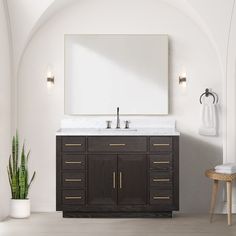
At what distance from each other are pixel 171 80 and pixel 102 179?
4.58ft

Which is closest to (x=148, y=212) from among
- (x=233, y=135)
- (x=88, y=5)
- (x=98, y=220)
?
(x=98, y=220)

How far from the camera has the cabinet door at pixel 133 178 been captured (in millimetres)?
6402

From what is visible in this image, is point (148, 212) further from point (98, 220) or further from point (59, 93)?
point (59, 93)

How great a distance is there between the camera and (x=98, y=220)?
249 inches

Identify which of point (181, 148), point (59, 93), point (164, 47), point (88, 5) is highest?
point (88, 5)

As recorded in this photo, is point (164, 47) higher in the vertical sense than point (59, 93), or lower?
higher

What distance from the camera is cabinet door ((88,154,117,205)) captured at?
21.0ft

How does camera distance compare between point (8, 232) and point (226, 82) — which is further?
point (226, 82)

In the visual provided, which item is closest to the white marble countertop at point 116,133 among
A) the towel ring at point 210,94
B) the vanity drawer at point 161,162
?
the vanity drawer at point 161,162

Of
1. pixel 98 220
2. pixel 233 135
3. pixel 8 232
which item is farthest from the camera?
pixel 233 135

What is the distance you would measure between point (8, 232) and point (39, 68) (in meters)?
2.03

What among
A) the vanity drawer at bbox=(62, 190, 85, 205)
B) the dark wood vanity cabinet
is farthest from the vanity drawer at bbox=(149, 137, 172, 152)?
the vanity drawer at bbox=(62, 190, 85, 205)

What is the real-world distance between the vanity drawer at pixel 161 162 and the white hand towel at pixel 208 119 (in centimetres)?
67

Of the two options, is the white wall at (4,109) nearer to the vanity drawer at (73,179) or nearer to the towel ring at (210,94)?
the vanity drawer at (73,179)
